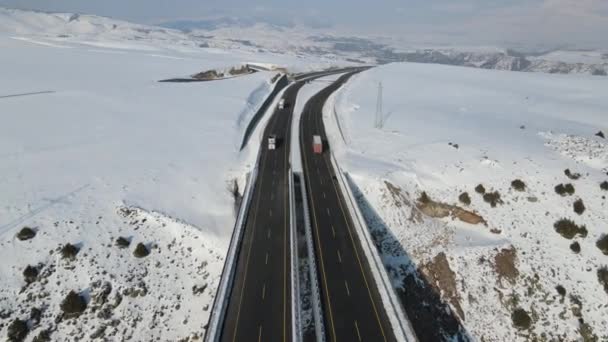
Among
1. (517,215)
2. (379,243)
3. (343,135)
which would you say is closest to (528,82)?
(343,135)

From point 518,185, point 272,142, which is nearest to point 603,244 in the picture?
point 518,185

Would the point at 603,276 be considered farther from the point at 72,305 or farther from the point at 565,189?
the point at 72,305

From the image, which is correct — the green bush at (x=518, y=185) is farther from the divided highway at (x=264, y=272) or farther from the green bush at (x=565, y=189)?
the divided highway at (x=264, y=272)

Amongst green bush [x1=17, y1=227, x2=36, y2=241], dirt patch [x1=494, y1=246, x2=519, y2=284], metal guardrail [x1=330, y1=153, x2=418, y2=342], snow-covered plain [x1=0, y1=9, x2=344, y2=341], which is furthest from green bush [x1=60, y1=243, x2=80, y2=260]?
dirt patch [x1=494, y1=246, x2=519, y2=284]

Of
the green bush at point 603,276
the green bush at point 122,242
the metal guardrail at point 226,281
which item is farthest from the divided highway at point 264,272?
the green bush at point 603,276

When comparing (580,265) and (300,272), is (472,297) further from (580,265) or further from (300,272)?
(300,272)
